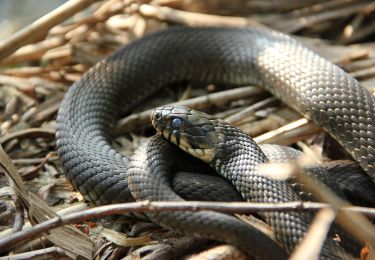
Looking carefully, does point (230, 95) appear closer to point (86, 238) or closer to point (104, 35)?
point (104, 35)

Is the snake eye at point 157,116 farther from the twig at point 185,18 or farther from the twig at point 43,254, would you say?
the twig at point 185,18

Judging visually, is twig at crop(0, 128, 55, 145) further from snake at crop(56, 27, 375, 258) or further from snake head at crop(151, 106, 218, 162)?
snake head at crop(151, 106, 218, 162)

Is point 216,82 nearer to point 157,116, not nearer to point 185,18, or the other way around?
point 185,18

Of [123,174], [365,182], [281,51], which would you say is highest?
[281,51]

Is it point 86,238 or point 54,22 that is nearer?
point 86,238

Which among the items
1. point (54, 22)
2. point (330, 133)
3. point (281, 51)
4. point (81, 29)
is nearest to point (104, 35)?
point (81, 29)

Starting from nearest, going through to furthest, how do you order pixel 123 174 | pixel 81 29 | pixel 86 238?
1. pixel 86 238
2. pixel 123 174
3. pixel 81 29

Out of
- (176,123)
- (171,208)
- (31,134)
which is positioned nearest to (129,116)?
(31,134)
